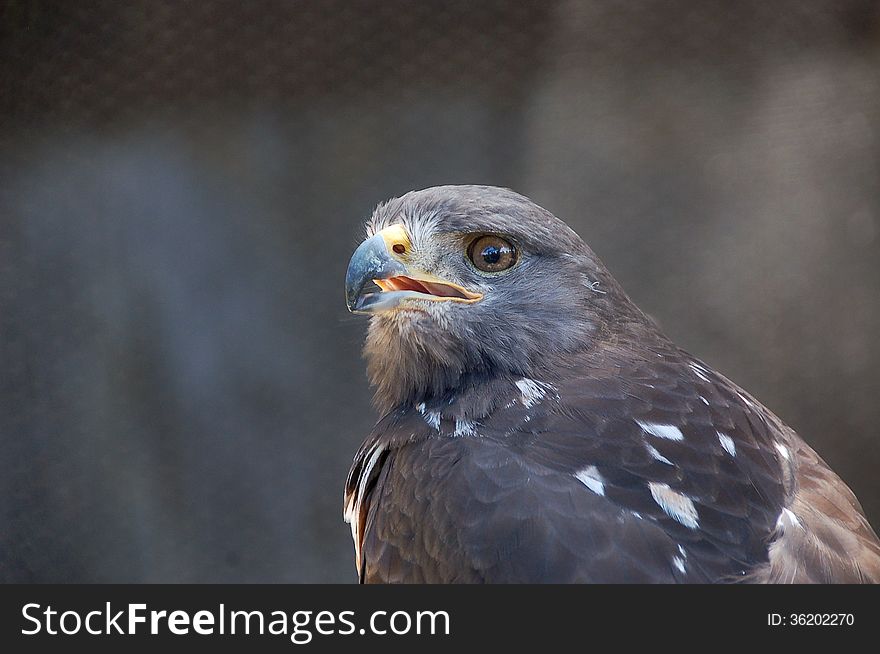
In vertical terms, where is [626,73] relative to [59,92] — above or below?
above

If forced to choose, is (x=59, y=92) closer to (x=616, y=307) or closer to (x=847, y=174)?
(x=616, y=307)

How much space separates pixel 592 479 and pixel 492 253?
1.32ft

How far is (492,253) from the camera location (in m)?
1.37

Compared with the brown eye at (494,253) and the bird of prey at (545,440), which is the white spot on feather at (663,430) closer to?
the bird of prey at (545,440)

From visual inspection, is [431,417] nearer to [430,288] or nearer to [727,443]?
[430,288]

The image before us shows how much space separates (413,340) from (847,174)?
199cm

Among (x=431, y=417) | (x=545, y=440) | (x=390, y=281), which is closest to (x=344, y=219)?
(x=390, y=281)

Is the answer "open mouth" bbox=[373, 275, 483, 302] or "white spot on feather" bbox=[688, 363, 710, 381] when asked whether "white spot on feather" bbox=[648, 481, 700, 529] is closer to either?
"white spot on feather" bbox=[688, 363, 710, 381]

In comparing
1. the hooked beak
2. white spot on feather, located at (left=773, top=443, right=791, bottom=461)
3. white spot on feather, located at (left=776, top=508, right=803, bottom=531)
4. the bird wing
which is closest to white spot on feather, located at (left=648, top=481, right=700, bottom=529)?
the bird wing

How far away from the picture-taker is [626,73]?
271 cm

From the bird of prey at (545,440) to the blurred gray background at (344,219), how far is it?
1.26 meters

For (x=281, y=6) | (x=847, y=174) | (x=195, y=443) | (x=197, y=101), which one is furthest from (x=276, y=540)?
(x=847, y=174)

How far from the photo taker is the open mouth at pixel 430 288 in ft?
4.47

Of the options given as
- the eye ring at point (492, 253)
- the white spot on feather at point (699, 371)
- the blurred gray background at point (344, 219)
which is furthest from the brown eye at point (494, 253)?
the blurred gray background at point (344, 219)
